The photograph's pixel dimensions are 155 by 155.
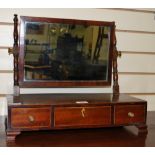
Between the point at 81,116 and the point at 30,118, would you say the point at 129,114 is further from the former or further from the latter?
the point at 30,118

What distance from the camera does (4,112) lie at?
227 centimetres

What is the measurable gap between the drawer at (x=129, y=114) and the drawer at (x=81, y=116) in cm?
7

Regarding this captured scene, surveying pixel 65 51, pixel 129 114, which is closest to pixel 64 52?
pixel 65 51

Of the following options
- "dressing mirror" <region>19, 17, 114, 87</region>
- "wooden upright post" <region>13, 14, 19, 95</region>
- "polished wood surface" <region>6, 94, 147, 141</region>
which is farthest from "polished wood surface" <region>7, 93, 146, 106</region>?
"dressing mirror" <region>19, 17, 114, 87</region>

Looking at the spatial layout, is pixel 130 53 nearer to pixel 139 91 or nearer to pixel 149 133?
pixel 139 91

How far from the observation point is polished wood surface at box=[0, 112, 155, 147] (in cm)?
173

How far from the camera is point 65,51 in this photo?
7.35 feet

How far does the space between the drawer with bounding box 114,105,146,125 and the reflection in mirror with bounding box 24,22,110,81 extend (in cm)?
44

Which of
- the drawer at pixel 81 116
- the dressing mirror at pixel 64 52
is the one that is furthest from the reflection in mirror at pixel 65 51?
the drawer at pixel 81 116

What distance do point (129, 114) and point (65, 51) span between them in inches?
28.8

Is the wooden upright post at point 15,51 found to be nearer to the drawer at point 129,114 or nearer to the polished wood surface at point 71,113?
the polished wood surface at point 71,113

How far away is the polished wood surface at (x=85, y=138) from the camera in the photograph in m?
1.73
